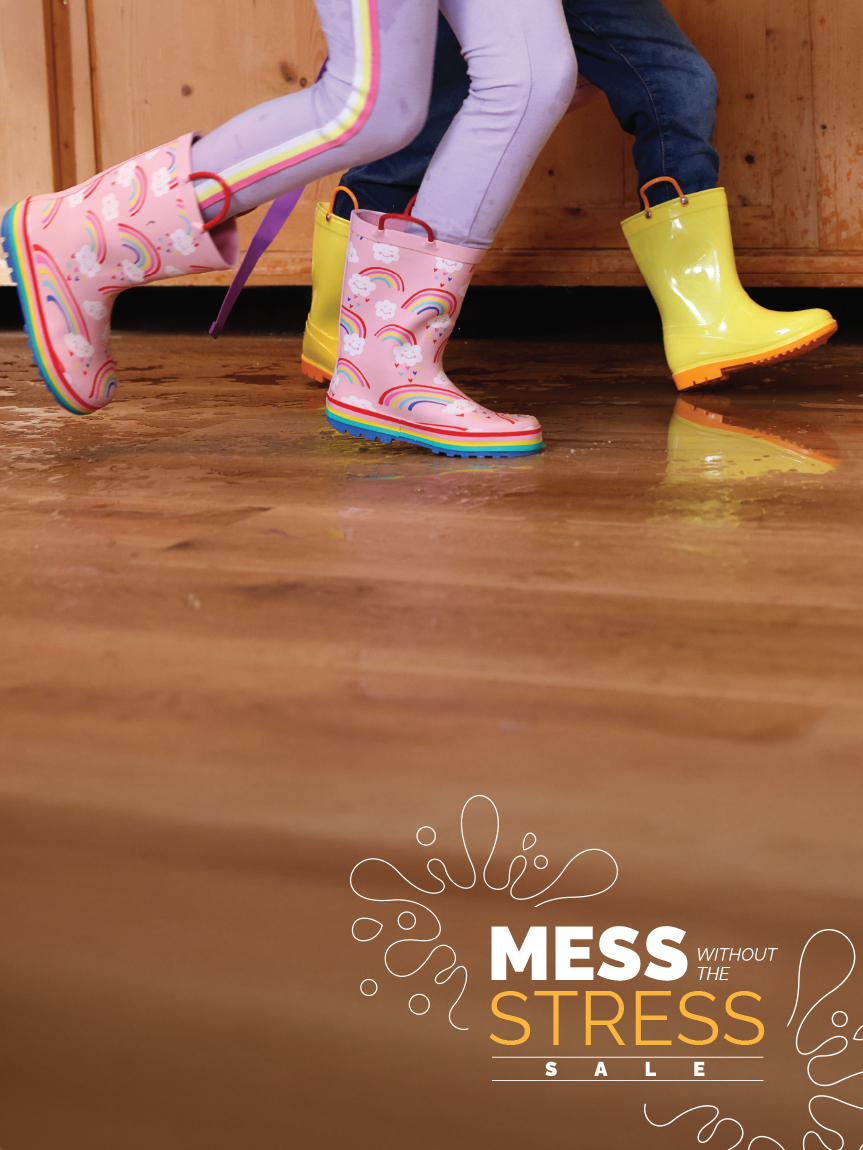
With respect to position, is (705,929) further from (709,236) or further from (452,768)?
(709,236)

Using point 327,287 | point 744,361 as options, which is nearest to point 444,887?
point 744,361

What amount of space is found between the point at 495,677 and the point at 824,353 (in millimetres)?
1582

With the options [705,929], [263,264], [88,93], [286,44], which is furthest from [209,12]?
[705,929]

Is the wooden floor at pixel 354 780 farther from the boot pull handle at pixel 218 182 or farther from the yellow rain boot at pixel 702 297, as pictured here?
the yellow rain boot at pixel 702 297

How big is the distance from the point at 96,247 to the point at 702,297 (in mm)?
807

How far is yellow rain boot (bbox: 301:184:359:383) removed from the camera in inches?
57.4

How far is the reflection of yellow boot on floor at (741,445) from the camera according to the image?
3.06 ft

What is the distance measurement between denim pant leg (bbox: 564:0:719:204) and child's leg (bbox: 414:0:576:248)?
406 mm

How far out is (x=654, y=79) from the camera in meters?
1.38

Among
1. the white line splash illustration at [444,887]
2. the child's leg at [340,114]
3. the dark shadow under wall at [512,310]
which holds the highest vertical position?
the child's leg at [340,114]

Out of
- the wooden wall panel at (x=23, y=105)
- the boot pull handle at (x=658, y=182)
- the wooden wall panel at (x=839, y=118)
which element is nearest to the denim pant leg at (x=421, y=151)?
the boot pull handle at (x=658, y=182)

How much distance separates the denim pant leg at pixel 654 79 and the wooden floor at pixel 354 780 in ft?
2.75

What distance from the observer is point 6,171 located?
93.8 inches

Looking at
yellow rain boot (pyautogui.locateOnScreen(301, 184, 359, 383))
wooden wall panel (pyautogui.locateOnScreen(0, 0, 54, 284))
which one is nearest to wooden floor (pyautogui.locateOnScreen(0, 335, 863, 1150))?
yellow rain boot (pyautogui.locateOnScreen(301, 184, 359, 383))
